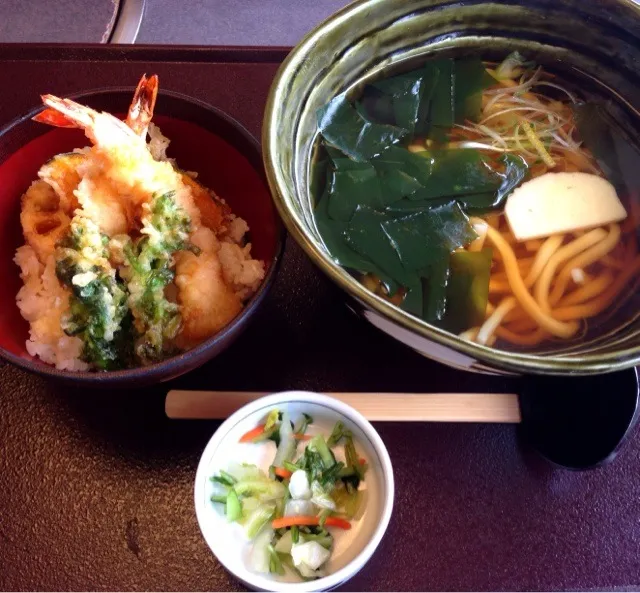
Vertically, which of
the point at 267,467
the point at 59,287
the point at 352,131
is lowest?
the point at 267,467

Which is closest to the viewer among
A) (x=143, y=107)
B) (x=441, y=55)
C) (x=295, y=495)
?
(x=295, y=495)

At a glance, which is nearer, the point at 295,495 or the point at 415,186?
the point at 295,495

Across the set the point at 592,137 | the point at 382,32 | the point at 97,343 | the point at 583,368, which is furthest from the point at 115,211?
the point at 592,137

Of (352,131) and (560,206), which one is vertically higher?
(352,131)

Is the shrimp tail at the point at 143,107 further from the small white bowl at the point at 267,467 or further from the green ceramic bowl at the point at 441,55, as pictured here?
the small white bowl at the point at 267,467

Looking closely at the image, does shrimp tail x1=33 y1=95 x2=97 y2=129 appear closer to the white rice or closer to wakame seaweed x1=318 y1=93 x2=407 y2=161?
the white rice

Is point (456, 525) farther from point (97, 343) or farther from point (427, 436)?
point (97, 343)

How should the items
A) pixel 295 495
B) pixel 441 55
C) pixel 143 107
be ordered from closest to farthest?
pixel 295 495 → pixel 143 107 → pixel 441 55

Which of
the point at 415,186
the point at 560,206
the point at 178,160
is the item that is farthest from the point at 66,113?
the point at 560,206

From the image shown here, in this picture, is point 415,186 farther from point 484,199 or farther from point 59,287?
point 59,287
